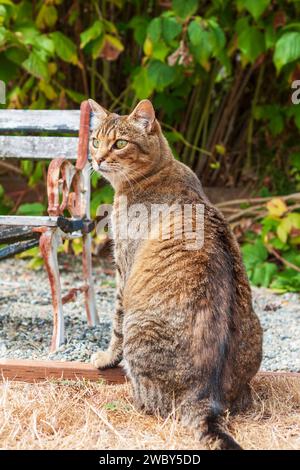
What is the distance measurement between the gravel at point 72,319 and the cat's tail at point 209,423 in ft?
3.08

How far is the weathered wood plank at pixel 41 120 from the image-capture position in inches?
158

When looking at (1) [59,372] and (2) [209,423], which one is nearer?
(2) [209,423]

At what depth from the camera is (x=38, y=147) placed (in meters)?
4.12

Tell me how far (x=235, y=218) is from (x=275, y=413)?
2986mm

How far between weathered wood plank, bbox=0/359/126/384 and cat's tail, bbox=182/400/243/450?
58 centimetres

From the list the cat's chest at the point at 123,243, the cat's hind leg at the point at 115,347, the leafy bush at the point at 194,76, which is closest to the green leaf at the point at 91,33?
the leafy bush at the point at 194,76

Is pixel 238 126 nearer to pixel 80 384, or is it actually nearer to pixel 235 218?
pixel 235 218

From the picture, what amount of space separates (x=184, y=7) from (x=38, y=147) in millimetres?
1441

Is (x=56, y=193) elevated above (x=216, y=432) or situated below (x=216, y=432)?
above

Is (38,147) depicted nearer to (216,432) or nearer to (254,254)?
(254,254)

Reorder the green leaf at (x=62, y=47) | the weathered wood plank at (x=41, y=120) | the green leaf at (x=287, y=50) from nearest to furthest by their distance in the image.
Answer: the weathered wood plank at (x=41, y=120)
the green leaf at (x=287, y=50)
the green leaf at (x=62, y=47)

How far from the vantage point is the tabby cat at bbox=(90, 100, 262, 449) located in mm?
2451

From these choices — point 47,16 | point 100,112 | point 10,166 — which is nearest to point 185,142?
point 47,16

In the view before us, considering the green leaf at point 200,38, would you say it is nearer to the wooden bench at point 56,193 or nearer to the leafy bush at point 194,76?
the leafy bush at point 194,76
